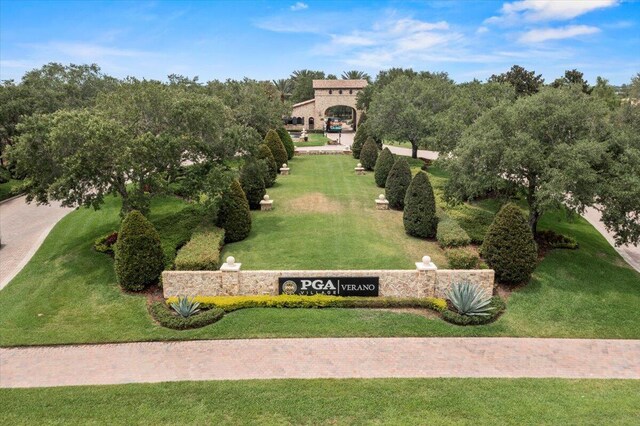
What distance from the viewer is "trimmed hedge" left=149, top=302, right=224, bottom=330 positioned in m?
12.8

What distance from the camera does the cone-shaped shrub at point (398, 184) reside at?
23.5m

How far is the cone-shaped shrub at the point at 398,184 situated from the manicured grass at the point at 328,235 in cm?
74

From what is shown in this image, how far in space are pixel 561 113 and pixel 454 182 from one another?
4.75m

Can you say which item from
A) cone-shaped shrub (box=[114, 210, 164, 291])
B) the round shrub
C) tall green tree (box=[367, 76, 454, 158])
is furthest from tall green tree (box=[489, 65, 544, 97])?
cone-shaped shrub (box=[114, 210, 164, 291])

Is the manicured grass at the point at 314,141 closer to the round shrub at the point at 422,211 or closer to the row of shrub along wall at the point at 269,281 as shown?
the round shrub at the point at 422,211

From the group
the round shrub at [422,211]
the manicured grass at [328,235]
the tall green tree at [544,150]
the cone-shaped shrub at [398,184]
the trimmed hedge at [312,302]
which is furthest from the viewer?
the cone-shaped shrub at [398,184]

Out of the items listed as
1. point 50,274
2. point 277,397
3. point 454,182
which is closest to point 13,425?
point 277,397

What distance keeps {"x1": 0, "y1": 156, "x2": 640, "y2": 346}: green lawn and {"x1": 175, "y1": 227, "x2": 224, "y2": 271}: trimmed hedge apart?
3.10ft

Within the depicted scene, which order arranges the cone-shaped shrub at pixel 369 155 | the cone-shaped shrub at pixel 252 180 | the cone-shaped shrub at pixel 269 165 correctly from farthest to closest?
the cone-shaped shrub at pixel 369 155
the cone-shaped shrub at pixel 269 165
the cone-shaped shrub at pixel 252 180

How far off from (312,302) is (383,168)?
16.5m

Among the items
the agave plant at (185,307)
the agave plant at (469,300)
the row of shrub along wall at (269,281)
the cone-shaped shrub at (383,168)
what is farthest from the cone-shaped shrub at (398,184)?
the agave plant at (185,307)

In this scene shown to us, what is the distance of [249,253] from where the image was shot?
681 inches

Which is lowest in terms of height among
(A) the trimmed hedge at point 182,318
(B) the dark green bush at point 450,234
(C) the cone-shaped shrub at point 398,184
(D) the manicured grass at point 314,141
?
(A) the trimmed hedge at point 182,318

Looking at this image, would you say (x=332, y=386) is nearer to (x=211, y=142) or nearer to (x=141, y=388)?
(x=141, y=388)
